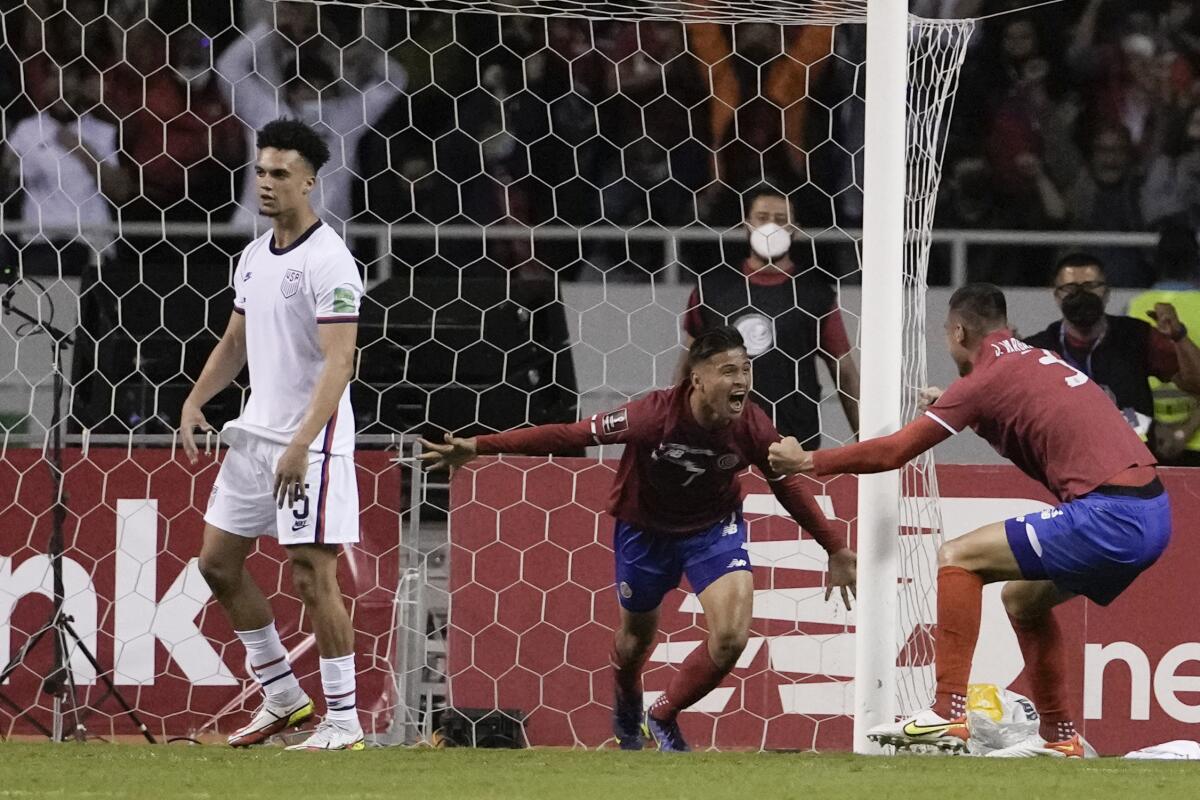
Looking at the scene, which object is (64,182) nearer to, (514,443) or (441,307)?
(441,307)

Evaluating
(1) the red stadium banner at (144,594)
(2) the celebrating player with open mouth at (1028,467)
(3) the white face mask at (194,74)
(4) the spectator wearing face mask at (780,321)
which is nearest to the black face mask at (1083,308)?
(4) the spectator wearing face mask at (780,321)

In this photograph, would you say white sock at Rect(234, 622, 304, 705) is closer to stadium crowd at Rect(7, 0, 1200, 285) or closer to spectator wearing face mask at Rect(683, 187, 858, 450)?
Answer: spectator wearing face mask at Rect(683, 187, 858, 450)

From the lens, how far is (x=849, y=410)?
7020 mm

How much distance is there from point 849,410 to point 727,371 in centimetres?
94

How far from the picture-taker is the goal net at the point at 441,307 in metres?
6.82

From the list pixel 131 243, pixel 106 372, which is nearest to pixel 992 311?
pixel 106 372

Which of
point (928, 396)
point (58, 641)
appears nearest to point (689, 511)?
point (928, 396)

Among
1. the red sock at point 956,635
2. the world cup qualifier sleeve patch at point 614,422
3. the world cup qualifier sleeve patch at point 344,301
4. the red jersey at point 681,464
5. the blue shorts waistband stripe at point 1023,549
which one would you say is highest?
the world cup qualifier sleeve patch at point 344,301

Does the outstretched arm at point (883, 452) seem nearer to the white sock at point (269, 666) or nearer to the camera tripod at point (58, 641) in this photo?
the white sock at point (269, 666)

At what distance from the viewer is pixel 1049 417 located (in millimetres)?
5570

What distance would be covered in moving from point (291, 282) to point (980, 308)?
2.09m

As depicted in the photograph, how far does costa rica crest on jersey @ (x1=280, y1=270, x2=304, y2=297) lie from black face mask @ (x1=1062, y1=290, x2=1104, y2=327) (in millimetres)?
3336

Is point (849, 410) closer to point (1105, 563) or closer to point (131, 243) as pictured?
point (1105, 563)

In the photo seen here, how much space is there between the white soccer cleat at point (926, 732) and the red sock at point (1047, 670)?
62 cm
